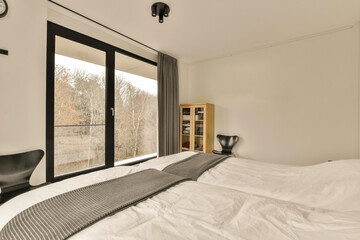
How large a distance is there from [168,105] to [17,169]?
7.89 ft

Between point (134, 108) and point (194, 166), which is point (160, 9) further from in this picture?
point (194, 166)

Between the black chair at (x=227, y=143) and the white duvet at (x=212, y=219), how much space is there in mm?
2192

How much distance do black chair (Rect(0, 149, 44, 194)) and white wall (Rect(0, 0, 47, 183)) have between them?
10 cm

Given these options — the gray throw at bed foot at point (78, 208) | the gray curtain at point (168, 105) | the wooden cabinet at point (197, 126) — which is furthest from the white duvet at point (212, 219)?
the wooden cabinet at point (197, 126)

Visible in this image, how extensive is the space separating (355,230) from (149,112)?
3.01 metres

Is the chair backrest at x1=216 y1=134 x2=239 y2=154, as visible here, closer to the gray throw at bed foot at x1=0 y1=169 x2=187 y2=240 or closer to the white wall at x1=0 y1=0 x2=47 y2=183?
the gray throw at bed foot at x1=0 y1=169 x2=187 y2=240

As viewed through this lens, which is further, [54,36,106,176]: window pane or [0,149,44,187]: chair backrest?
[54,36,106,176]: window pane

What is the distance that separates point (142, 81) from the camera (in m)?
3.22

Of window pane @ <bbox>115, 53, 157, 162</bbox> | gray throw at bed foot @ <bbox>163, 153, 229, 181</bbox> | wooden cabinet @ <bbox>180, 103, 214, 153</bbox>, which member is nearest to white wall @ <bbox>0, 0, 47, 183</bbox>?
window pane @ <bbox>115, 53, 157, 162</bbox>

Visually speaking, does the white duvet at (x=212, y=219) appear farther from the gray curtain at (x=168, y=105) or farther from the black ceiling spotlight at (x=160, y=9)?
the gray curtain at (x=168, y=105)

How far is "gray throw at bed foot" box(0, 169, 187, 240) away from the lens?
714 millimetres

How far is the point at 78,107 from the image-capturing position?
231 centimetres

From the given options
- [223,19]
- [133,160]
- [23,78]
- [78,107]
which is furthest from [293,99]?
[23,78]

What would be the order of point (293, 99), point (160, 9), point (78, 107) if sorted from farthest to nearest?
point (293, 99) < point (78, 107) < point (160, 9)
